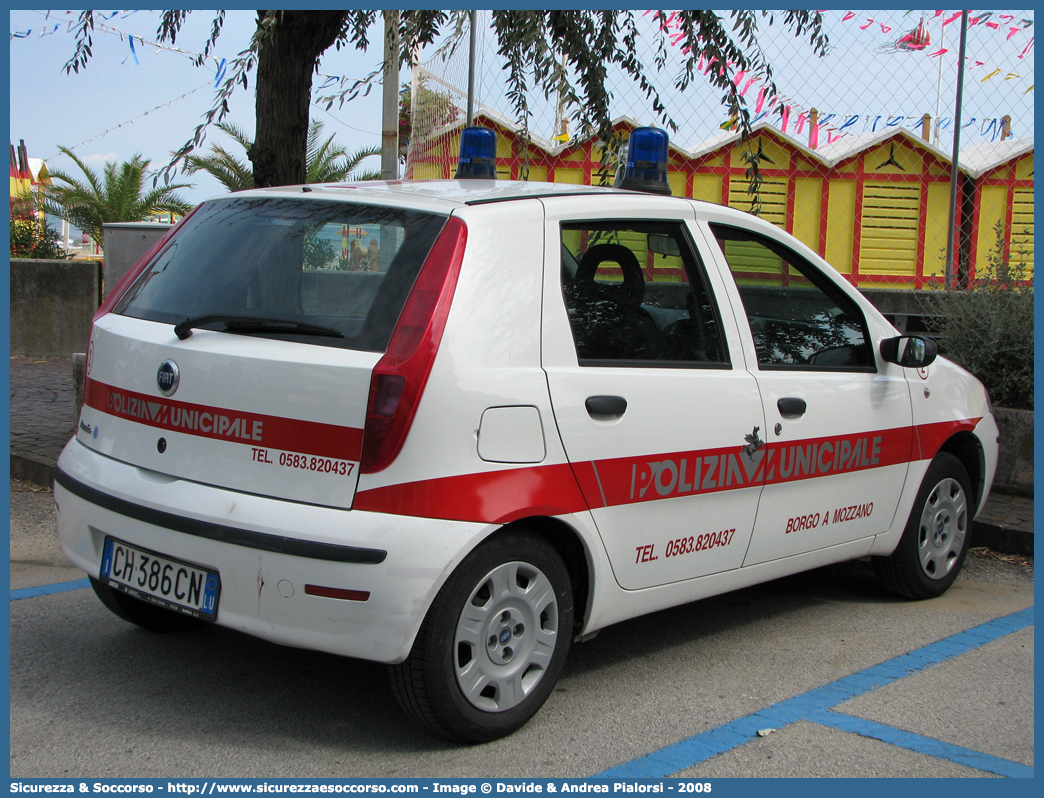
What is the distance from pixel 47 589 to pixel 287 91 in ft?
11.5

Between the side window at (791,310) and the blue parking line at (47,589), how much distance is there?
10.0 ft

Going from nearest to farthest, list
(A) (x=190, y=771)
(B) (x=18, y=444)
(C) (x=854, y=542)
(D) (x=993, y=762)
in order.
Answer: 1. (A) (x=190, y=771)
2. (D) (x=993, y=762)
3. (C) (x=854, y=542)
4. (B) (x=18, y=444)

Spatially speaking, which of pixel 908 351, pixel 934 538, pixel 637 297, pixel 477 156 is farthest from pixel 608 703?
pixel 477 156

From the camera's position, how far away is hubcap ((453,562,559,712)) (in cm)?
294

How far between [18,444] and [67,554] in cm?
381

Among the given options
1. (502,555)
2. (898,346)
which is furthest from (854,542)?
(502,555)

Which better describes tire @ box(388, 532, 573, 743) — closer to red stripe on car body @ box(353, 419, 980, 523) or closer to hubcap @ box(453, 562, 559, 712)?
hubcap @ box(453, 562, 559, 712)

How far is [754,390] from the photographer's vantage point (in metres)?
3.69

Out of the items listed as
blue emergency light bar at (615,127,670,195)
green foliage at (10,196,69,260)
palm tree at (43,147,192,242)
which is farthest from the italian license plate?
palm tree at (43,147,192,242)

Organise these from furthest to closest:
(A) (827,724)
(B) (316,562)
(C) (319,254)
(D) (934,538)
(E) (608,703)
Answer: (D) (934,538)
(E) (608,703)
(A) (827,724)
(C) (319,254)
(B) (316,562)

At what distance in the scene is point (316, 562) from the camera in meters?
2.72

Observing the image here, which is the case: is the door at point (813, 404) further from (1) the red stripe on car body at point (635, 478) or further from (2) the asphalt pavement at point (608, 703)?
(2) the asphalt pavement at point (608, 703)

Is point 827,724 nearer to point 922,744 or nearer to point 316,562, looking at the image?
point 922,744

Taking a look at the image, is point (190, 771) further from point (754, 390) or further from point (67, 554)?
point (754, 390)
